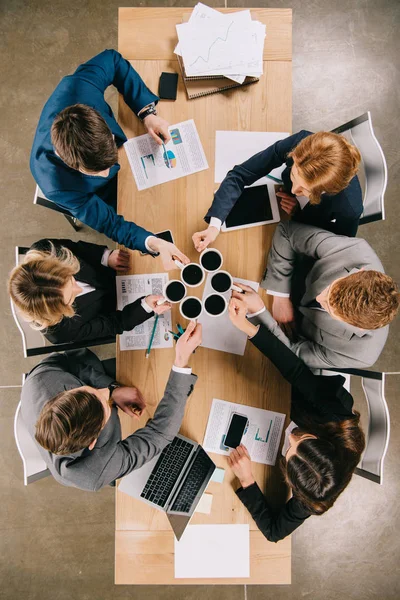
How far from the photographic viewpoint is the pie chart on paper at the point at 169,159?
1707mm

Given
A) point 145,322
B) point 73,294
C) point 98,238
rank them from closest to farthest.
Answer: point 73,294, point 145,322, point 98,238

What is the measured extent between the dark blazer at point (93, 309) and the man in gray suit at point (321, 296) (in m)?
0.53

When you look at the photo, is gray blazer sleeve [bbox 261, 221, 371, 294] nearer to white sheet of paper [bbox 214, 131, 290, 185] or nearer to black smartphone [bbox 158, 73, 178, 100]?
white sheet of paper [bbox 214, 131, 290, 185]

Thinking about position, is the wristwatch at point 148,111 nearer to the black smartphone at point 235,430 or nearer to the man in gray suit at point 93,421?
the man in gray suit at point 93,421

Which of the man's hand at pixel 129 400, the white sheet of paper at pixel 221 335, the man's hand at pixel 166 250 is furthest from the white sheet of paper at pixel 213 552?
the man's hand at pixel 166 250

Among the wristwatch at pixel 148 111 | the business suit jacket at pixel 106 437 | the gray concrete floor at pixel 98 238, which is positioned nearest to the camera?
the business suit jacket at pixel 106 437

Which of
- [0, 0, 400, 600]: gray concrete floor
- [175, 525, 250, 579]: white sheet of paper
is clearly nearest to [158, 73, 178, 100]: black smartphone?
[0, 0, 400, 600]: gray concrete floor

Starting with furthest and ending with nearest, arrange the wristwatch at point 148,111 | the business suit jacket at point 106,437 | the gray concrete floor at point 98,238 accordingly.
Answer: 1. the gray concrete floor at point 98,238
2. the wristwatch at point 148,111
3. the business suit jacket at point 106,437

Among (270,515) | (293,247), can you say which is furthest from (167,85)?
(270,515)

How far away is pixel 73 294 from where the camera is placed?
1553 millimetres

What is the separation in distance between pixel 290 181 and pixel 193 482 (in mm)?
1321

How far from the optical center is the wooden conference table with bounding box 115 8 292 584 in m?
1.59

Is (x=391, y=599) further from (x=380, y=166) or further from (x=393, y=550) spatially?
(x=380, y=166)

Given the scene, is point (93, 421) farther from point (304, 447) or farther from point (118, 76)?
point (118, 76)
